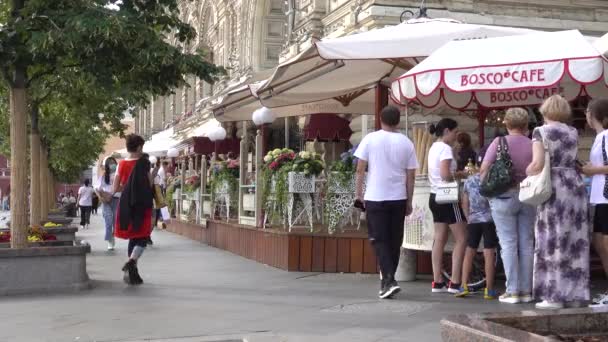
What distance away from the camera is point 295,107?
14266 millimetres

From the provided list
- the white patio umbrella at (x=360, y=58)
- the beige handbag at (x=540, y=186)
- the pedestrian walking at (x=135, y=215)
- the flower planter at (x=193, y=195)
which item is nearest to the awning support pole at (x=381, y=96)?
the white patio umbrella at (x=360, y=58)

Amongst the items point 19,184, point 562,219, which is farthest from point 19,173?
point 562,219

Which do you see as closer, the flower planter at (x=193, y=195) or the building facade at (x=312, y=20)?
the flower planter at (x=193, y=195)

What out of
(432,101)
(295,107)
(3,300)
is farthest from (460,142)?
(295,107)

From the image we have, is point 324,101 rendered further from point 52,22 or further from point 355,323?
point 355,323

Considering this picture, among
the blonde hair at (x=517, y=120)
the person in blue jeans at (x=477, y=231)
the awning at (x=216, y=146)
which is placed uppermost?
the awning at (x=216, y=146)

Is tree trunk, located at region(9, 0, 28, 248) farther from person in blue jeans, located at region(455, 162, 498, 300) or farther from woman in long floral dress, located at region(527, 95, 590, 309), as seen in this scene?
woman in long floral dress, located at region(527, 95, 590, 309)

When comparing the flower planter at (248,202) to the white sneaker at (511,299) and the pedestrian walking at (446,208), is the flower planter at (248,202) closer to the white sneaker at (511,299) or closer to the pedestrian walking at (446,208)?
the pedestrian walking at (446,208)

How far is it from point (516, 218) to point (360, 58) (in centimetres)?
250

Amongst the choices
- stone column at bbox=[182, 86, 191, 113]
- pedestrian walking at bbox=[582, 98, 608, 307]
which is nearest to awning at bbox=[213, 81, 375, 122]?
pedestrian walking at bbox=[582, 98, 608, 307]

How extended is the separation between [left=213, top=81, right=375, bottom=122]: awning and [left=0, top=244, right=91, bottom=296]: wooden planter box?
Answer: 4.17 m

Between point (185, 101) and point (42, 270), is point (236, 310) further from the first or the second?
point (185, 101)

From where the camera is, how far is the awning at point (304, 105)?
41.2ft

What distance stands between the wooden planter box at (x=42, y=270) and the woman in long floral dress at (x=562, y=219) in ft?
15.0
